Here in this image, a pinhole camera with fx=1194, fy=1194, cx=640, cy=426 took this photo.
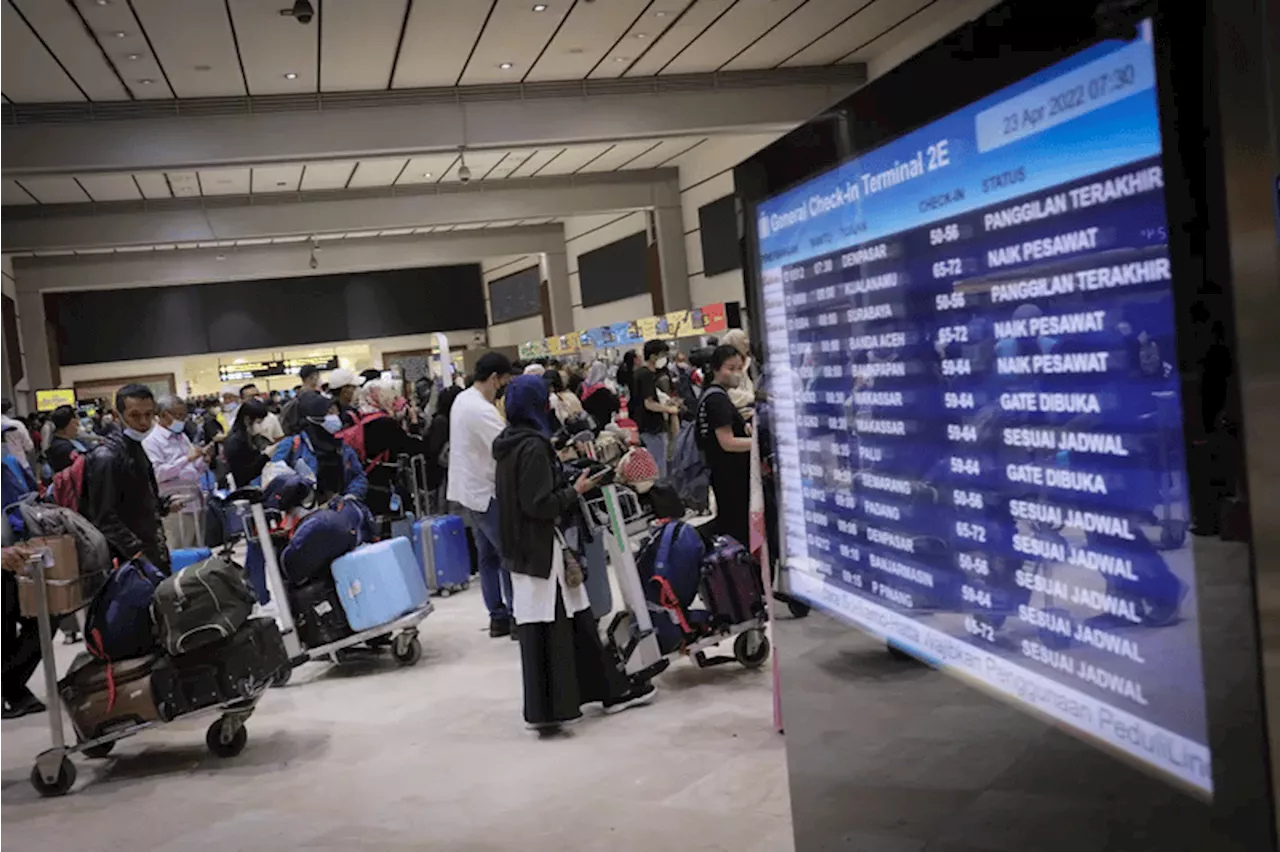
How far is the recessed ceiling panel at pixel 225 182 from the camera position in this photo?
16.1 m

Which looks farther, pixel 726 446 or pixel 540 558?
pixel 726 446

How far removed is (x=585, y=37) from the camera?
11.6 meters

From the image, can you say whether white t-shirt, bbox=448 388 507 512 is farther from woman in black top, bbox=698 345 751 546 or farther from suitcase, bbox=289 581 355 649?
woman in black top, bbox=698 345 751 546

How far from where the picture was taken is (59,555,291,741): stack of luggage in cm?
467

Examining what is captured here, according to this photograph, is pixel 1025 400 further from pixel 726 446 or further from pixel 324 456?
pixel 324 456

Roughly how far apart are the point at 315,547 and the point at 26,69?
707 centimetres

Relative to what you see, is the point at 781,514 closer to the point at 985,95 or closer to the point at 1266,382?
the point at 985,95

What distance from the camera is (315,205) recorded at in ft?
61.5

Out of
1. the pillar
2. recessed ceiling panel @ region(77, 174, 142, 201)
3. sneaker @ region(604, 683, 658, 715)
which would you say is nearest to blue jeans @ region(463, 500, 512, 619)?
sneaker @ region(604, 683, 658, 715)

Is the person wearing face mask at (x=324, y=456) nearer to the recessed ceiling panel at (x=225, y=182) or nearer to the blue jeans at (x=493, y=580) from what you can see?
the blue jeans at (x=493, y=580)


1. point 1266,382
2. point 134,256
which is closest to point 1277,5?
point 1266,382

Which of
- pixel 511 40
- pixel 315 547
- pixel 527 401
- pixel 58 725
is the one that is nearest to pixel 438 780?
pixel 527 401

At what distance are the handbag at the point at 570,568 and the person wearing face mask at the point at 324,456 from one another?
235 centimetres

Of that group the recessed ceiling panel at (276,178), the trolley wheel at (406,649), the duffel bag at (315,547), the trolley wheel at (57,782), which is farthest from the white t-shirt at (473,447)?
the recessed ceiling panel at (276,178)
